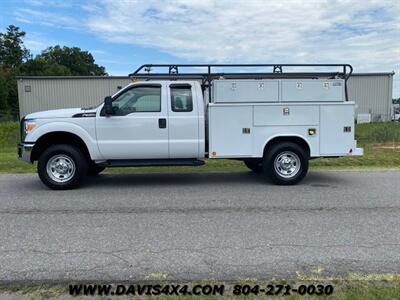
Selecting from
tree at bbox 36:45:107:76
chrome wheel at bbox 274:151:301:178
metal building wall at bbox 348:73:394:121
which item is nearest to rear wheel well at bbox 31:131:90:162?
chrome wheel at bbox 274:151:301:178

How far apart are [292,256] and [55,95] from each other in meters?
38.8

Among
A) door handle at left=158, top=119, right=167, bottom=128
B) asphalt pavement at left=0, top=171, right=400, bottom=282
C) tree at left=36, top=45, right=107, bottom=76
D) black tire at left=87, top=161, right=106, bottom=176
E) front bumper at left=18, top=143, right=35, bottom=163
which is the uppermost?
tree at left=36, top=45, right=107, bottom=76

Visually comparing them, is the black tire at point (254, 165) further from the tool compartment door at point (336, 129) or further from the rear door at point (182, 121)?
the rear door at point (182, 121)

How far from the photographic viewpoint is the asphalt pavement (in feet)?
14.3

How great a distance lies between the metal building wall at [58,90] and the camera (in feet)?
130

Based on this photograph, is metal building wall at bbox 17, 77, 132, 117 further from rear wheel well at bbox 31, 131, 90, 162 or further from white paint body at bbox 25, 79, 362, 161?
white paint body at bbox 25, 79, 362, 161

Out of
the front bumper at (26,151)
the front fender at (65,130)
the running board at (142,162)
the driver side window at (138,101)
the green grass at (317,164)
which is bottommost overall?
the green grass at (317,164)

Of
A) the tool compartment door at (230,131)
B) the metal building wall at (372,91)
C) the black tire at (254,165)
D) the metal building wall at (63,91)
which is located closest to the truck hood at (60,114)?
the tool compartment door at (230,131)

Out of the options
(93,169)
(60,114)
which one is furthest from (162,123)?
(93,169)

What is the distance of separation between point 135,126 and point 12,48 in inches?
4169

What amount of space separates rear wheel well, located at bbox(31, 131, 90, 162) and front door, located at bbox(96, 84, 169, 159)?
48 centimetres

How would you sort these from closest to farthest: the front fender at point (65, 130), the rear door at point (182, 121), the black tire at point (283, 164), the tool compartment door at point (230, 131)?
the front fender at point (65, 130) < the rear door at point (182, 121) < the tool compartment door at point (230, 131) < the black tire at point (283, 164)

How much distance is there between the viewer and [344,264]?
4.45 metres

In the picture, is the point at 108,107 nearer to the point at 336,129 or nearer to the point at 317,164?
the point at 336,129
